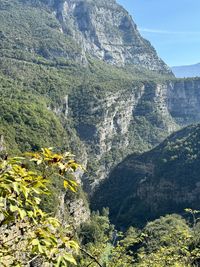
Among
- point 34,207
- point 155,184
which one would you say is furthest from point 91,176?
point 34,207

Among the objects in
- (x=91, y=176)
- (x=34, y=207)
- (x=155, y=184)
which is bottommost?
(x=91, y=176)

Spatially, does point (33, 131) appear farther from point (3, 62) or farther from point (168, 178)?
point (3, 62)

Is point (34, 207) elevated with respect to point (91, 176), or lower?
elevated

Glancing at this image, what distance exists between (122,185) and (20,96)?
46.3 m

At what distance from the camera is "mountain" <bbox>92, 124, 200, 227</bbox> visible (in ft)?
335

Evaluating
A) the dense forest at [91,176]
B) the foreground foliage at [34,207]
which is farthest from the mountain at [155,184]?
the foreground foliage at [34,207]

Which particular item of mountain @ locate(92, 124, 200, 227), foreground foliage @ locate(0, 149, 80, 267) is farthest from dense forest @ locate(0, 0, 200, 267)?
mountain @ locate(92, 124, 200, 227)

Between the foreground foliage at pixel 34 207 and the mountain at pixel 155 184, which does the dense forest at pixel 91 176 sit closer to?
the foreground foliage at pixel 34 207

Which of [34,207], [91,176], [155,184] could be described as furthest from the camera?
[91,176]

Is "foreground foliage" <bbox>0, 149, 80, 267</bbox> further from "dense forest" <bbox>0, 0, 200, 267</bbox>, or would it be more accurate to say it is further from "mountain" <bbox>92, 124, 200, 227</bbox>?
"mountain" <bbox>92, 124, 200, 227</bbox>

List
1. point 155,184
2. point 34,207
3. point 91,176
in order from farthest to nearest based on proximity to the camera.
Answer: point 91,176 → point 155,184 → point 34,207

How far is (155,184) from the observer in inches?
4281

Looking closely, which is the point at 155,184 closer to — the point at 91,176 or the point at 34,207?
the point at 91,176

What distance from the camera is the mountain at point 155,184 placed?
335 ft
